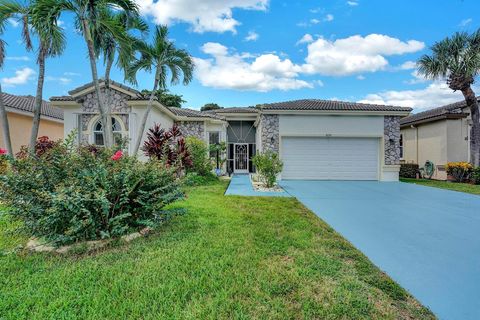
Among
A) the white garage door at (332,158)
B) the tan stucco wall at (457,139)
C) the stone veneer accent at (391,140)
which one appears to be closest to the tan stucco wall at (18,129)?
the white garage door at (332,158)

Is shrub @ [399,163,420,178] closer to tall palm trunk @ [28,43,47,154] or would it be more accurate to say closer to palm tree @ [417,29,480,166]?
palm tree @ [417,29,480,166]

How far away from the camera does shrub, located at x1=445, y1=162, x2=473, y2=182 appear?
53.0 ft

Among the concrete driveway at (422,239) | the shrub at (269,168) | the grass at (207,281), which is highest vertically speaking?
the shrub at (269,168)

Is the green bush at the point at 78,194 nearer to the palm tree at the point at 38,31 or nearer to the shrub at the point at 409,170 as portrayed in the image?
the palm tree at the point at 38,31

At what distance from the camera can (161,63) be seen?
14.0 metres

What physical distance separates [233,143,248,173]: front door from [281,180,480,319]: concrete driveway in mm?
12166

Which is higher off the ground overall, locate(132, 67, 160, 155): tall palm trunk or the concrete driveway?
locate(132, 67, 160, 155): tall palm trunk

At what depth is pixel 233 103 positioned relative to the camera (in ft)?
104

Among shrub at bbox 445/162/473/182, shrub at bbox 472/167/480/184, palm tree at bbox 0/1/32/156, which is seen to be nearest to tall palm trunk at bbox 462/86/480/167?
shrub at bbox 445/162/473/182

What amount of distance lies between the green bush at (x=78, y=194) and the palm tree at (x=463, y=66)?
19496 mm

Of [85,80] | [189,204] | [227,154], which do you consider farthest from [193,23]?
[189,204]

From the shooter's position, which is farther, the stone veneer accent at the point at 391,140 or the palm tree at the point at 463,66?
the stone veneer accent at the point at 391,140

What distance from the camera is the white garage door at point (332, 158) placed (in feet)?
54.0

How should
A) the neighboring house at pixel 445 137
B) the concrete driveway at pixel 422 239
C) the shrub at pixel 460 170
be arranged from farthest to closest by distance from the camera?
the neighboring house at pixel 445 137
the shrub at pixel 460 170
the concrete driveway at pixel 422 239
